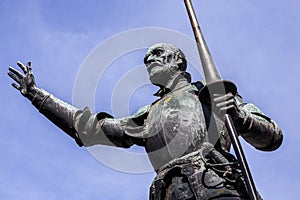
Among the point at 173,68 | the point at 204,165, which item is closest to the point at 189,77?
the point at 173,68

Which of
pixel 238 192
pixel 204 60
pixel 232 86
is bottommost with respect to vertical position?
pixel 238 192

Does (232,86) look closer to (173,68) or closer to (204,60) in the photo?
(204,60)

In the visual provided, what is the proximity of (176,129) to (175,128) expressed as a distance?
0.02 meters

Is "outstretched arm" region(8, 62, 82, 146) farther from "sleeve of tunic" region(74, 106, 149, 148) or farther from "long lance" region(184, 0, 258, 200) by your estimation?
"long lance" region(184, 0, 258, 200)

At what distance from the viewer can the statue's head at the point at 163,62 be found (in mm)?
8570

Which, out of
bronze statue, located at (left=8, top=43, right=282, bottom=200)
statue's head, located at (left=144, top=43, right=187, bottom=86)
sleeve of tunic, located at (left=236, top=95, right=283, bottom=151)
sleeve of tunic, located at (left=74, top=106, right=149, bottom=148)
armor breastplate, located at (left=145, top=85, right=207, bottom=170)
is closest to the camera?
bronze statue, located at (left=8, top=43, right=282, bottom=200)

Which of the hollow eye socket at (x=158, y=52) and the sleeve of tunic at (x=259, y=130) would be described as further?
the hollow eye socket at (x=158, y=52)

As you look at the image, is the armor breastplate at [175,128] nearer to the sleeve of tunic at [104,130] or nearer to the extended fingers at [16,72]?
the sleeve of tunic at [104,130]

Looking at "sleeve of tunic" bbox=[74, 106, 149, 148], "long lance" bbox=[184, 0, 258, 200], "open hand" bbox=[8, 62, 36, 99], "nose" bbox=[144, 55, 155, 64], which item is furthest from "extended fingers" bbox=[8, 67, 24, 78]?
"long lance" bbox=[184, 0, 258, 200]

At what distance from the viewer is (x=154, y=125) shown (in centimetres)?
817

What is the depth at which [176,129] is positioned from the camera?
7.93 m

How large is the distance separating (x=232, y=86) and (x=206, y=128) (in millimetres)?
926

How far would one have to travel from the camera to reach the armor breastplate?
785cm

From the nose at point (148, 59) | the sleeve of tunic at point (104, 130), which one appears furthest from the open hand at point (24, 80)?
the nose at point (148, 59)
